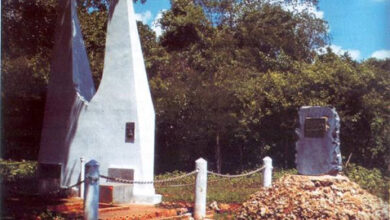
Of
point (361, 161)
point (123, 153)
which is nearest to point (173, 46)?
point (361, 161)

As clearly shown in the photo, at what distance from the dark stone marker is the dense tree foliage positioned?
5583 millimetres

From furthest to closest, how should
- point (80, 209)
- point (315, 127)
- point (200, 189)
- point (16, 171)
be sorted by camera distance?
1. point (16, 171)
2. point (315, 127)
3. point (80, 209)
4. point (200, 189)

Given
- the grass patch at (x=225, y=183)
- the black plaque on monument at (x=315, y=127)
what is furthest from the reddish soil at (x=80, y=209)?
the black plaque on monument at (x=315, y=127)

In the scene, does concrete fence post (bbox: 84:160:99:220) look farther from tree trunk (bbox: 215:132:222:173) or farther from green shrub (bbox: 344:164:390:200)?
tree trunk (bbox: 215:132:222:173)

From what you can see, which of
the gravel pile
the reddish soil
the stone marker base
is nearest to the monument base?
the reddish soil

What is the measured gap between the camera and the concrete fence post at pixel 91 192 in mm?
7285

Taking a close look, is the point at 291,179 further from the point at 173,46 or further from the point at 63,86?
the point at 173,46

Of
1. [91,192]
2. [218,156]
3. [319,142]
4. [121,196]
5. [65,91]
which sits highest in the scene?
[65,91]

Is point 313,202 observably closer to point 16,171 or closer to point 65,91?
point 65,91

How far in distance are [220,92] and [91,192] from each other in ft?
42.1

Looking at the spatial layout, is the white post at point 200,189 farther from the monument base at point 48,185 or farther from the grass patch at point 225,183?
the monument base at point 48,185

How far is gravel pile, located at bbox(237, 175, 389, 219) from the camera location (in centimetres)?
830

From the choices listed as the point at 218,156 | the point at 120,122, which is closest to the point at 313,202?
the point at 120,122

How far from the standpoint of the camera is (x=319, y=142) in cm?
1071
